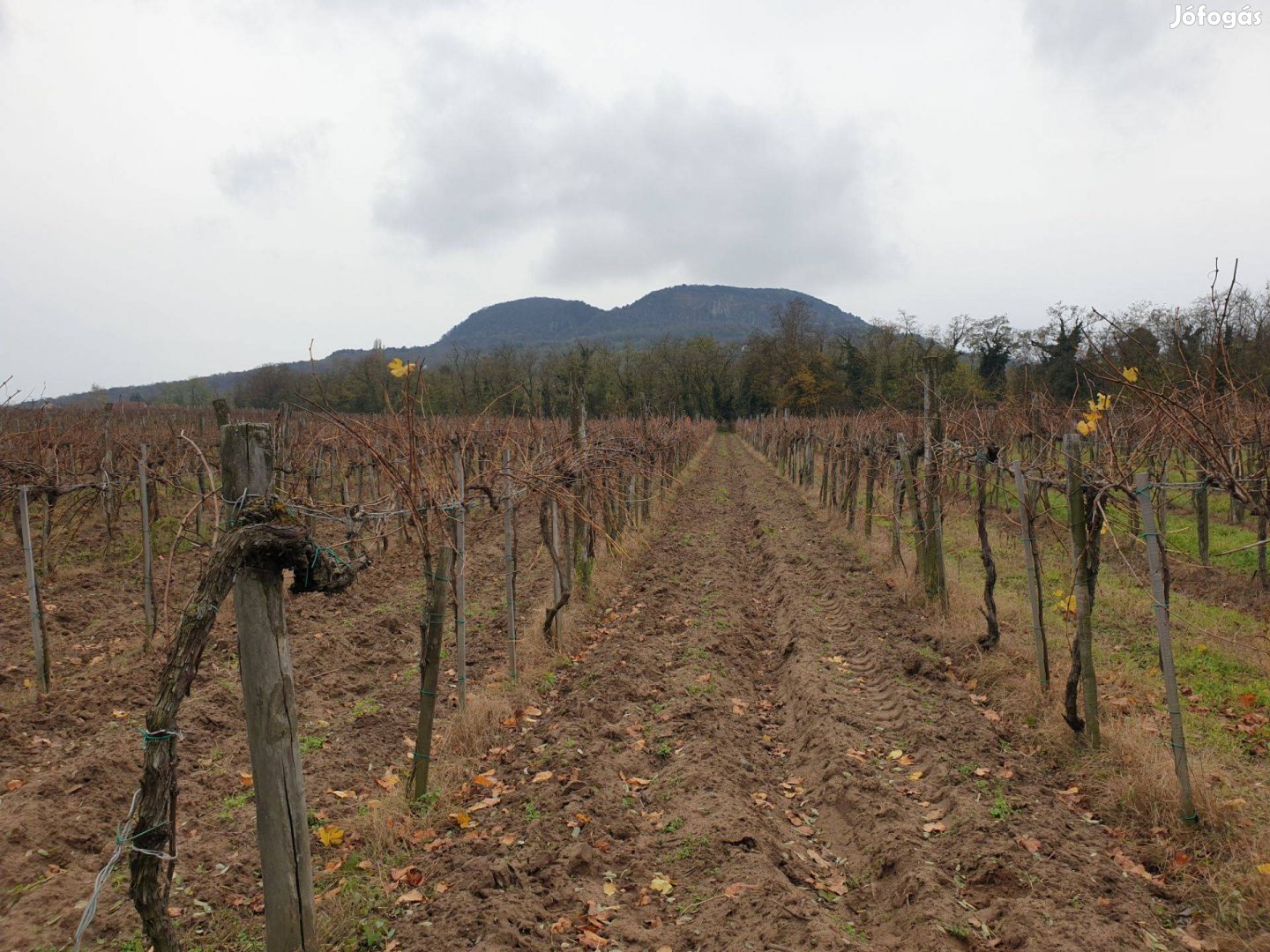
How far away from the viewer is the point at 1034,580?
684 cm

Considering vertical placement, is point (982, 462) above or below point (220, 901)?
above

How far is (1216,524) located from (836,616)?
11208mm

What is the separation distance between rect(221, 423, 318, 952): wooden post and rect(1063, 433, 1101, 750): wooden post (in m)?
5.43

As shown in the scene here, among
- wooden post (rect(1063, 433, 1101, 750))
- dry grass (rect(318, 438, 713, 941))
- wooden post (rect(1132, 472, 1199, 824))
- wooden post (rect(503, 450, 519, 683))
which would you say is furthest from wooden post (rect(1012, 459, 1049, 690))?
wooden post (rect(503, 450, 519, 683))

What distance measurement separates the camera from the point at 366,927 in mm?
3707

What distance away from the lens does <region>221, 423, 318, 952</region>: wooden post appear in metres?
3.03

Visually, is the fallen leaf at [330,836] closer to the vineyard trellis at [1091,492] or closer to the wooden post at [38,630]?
the wooden post at [38,630]

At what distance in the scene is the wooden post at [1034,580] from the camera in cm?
652

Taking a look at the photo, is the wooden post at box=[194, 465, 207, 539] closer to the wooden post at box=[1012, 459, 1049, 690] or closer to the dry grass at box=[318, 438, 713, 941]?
the dry grass at box=[318, 438, 713, 941]

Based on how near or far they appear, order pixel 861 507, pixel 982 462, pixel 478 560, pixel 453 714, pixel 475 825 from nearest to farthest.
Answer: pixel 475 825, pixel 453 714, pixel 982 462, pixel 478 560, pixel 861 507

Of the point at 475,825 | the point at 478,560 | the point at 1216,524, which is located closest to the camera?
the point at 475,825

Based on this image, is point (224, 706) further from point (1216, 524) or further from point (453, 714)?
point (1216, 524)

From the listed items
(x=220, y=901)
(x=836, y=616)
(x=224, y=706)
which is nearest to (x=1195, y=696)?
(x=836, y=616)

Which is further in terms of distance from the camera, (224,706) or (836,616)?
(836,616)
